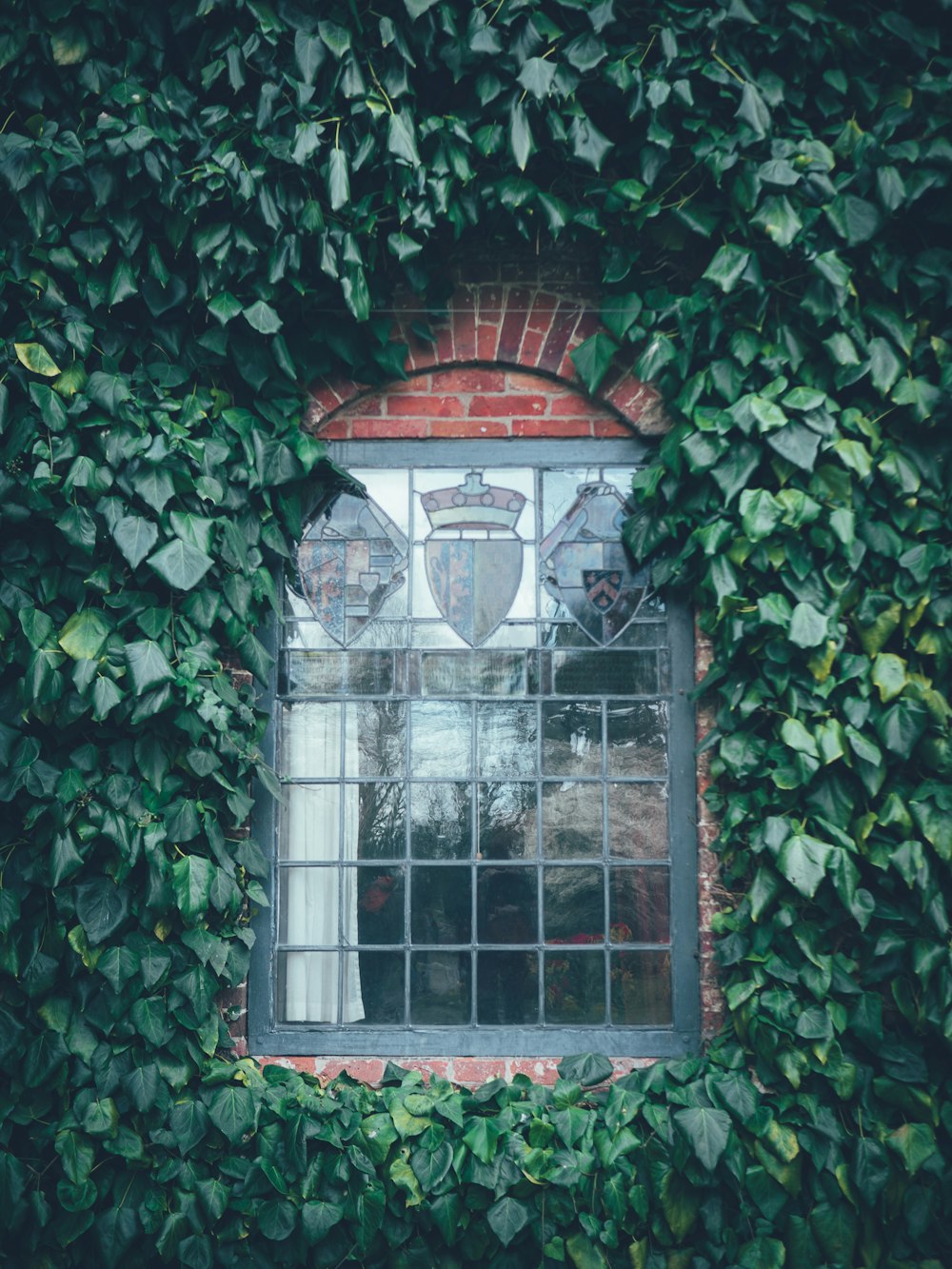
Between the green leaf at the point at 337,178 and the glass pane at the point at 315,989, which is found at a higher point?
the green leaf at the point at 337,178

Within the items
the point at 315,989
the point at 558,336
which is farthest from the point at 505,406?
the point at 315,989

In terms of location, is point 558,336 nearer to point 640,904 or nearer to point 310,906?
point 640,904

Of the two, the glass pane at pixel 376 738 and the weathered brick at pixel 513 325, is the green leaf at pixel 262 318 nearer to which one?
the weathered brick at pixel 513 325

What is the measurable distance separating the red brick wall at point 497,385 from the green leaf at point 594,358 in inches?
2.8

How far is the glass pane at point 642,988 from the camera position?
3250 mm

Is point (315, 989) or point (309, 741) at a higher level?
point (309, 741)

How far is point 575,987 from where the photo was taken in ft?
10.7

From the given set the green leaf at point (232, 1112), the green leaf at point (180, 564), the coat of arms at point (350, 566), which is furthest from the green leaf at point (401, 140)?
the green leaf at point (232, 1112)

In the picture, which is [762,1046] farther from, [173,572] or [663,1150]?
[173,572]

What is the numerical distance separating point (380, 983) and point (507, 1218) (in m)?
0.79

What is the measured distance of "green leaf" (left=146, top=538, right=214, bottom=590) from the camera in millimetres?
2998

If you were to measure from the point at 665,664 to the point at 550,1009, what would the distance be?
1.21 meters

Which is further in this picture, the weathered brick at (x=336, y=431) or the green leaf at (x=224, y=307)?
the weathered brick at (x=336, y=431)

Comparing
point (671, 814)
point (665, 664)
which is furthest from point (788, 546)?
point (671, 814)
